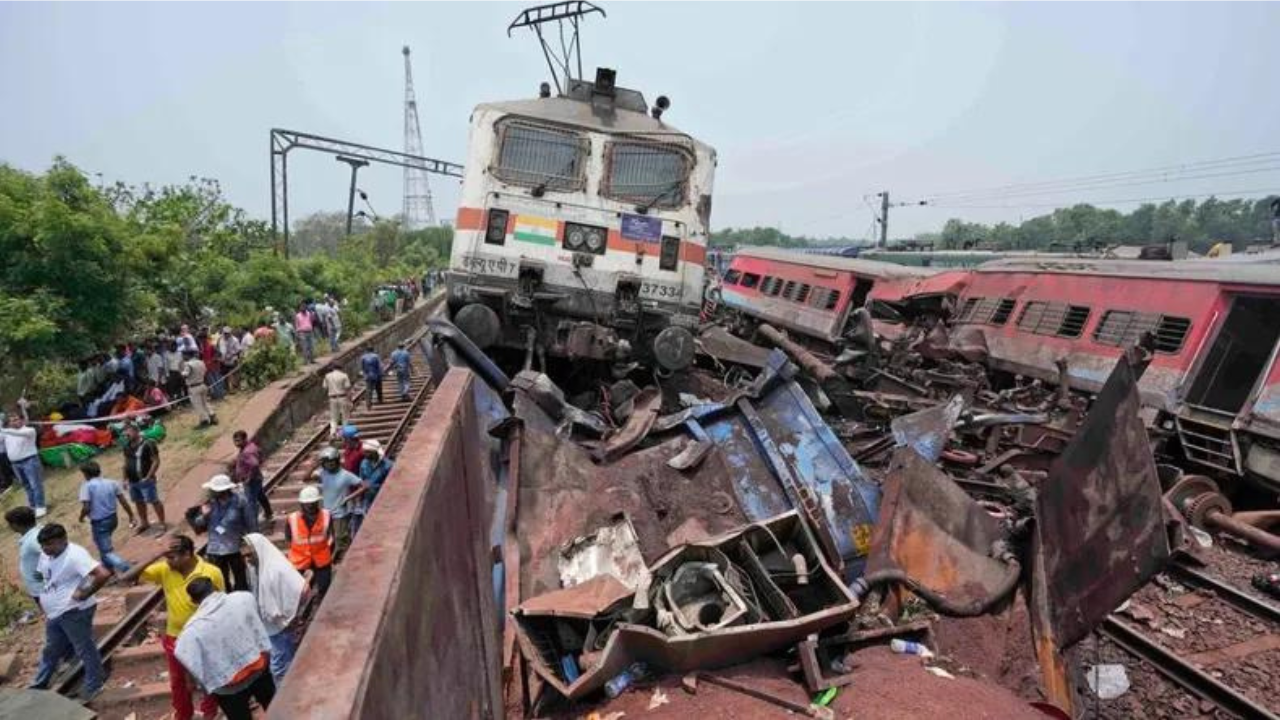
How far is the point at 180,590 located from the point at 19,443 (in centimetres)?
594

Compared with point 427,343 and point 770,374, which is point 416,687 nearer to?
point 770,374

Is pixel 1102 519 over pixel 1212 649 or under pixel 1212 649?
over

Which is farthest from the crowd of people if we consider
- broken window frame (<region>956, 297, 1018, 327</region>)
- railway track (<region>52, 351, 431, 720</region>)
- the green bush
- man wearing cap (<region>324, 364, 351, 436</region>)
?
broken window frame (<region>956, 297, 1018, 327</region>)

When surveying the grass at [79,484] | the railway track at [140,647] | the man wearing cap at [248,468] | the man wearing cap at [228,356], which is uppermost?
the man wearing cap at [248,468]

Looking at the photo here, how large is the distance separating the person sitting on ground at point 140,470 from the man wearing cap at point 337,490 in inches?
106

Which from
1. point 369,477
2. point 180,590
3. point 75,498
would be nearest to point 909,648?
point 180,590

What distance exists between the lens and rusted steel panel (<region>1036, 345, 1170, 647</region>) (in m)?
3.83

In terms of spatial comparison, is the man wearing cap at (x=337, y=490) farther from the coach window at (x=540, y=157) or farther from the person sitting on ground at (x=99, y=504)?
the coach window at (x=540, y=157)

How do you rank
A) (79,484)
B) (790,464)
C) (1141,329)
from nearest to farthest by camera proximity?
(790,464), (1141,329), (79,484)

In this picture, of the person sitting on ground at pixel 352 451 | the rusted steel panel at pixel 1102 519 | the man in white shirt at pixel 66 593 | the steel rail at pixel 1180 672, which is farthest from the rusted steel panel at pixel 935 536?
the man in white shirt at pixel 66 593

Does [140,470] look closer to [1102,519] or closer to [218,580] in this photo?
[218,580]

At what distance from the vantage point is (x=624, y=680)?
387 cm

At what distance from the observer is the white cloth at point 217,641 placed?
13.0 feet

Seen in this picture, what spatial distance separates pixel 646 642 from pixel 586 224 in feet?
16.0
